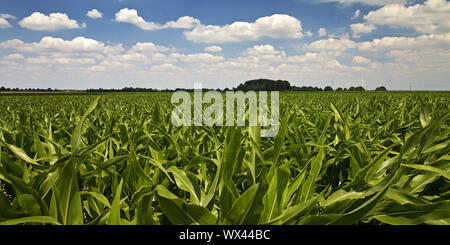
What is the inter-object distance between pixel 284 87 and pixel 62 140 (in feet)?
275

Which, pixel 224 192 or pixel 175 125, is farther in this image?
pixel 175 125

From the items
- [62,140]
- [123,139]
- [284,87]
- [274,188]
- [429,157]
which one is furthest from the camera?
[284,87]

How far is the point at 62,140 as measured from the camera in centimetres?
200

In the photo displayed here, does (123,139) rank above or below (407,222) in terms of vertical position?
above

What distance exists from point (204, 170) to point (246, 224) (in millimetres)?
544

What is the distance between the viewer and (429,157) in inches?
52.2

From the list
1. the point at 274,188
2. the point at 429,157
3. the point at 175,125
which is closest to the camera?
the point at 274,188
